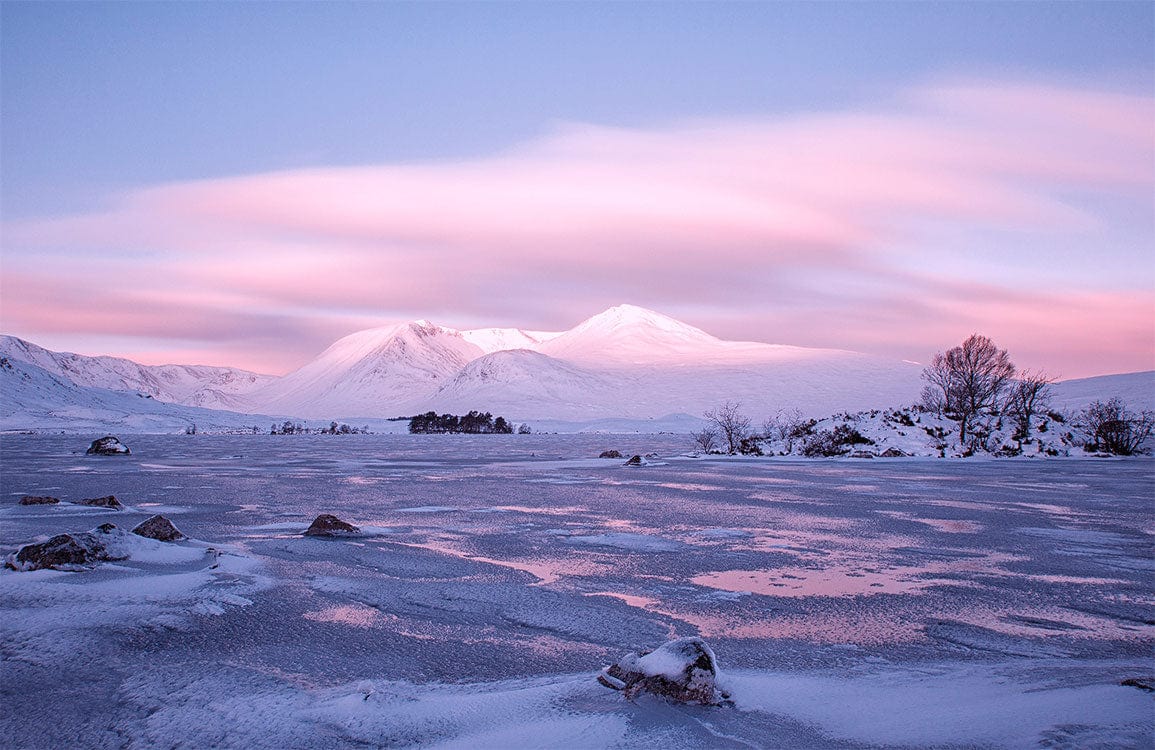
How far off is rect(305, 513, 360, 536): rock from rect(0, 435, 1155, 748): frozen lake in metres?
0.37

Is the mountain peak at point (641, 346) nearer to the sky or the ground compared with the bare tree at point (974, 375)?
nearer to the sky

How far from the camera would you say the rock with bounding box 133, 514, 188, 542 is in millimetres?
8336

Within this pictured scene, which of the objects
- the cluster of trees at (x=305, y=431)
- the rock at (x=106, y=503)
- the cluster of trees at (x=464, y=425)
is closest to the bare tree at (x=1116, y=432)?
the rock at (x=106, y=503)

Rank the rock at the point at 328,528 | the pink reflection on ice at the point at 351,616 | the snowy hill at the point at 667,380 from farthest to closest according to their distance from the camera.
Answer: the snowy hill at the point at 667,380 < the rock at the point at 328,528 < the pink reflection on ice at the point at 351,616

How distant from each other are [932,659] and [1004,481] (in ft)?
56.9

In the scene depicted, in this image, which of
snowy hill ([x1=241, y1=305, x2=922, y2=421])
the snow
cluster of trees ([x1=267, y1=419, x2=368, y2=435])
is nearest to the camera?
the snow

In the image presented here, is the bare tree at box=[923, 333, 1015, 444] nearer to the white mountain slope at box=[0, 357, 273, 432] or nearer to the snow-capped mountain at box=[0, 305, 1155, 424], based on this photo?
the snow-capped mountain at box=[0, 305, 1155, 424]

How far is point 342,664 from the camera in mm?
4586

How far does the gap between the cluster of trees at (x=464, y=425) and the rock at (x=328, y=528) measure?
97365 millimetres

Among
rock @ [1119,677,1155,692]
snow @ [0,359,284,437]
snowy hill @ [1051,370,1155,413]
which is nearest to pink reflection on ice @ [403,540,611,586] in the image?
rock @ [1119,677,1155,692]

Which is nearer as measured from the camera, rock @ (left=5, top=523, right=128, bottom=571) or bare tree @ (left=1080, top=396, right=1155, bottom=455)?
rock @ (left=5, top=523, right=128, bottom=571)

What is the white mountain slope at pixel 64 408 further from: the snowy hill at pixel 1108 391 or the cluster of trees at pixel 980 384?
the snowy hill at pixel 1108 391

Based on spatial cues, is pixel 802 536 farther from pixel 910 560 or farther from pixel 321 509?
pixel 321 509

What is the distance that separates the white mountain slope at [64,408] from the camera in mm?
81000
